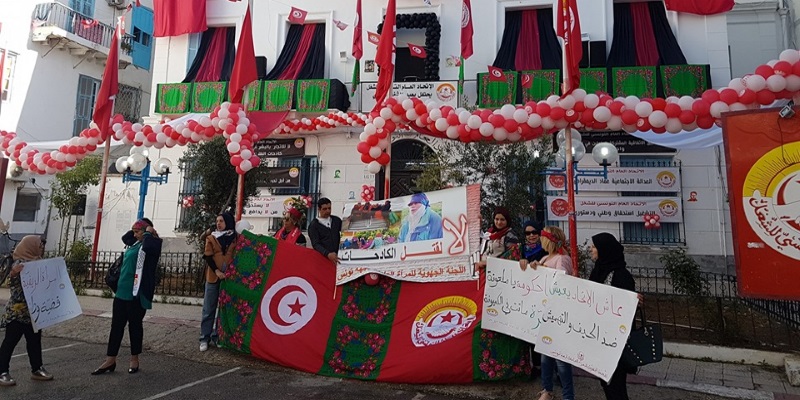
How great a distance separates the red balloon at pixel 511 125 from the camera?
653 centimetres

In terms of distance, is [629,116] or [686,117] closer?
[686,117]

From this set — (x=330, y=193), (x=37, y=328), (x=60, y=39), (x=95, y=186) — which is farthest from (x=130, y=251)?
(x=60, y=39)

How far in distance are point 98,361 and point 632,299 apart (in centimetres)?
614

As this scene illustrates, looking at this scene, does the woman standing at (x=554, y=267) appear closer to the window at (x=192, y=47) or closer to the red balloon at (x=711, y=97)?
the red balloon at (x=711, y=97)

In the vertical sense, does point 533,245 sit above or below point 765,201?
below

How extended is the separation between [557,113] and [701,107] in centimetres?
187

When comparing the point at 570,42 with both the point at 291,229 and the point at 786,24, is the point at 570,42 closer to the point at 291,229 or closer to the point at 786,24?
the point at 291,229

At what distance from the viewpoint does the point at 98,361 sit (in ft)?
19.0

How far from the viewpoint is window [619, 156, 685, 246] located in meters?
12.5

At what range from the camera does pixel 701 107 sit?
6156 mm

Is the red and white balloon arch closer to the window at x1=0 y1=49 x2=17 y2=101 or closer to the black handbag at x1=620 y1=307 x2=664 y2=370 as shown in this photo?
the black handbag at x1=620 y1=307 x2=664 y2=370

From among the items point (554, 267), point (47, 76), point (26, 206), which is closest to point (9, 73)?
point (47, 76)

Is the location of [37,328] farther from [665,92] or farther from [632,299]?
[665,92]

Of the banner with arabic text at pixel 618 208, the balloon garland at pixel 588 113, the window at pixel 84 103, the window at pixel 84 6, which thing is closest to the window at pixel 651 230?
the banner with arabic text at pixel 618 208
